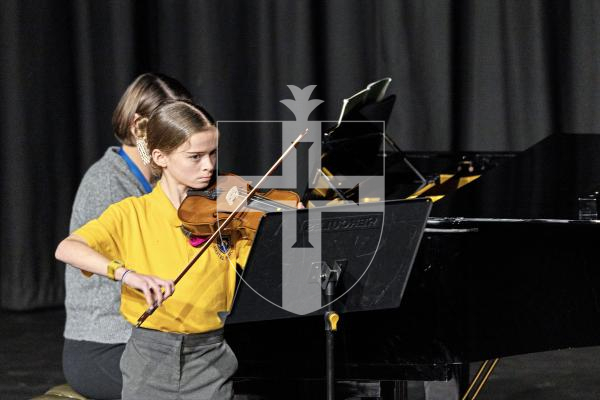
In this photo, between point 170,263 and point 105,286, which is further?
point 105,286

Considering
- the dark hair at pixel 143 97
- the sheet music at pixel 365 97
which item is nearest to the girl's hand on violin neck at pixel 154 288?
the dark hair at pixel 143 97

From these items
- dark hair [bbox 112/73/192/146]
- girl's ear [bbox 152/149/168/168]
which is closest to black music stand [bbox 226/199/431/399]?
girl's ear [bbox 152/149/168/168]

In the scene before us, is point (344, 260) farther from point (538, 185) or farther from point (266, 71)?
point (266, 71)

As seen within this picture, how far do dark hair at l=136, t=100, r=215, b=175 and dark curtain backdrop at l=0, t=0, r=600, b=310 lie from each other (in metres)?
3.12

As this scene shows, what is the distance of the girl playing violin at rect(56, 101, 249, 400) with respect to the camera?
2016mm

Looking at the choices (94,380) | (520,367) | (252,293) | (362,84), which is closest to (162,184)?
(252,293)

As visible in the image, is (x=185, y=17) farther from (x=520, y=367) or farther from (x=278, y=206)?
(x=278, y=206)

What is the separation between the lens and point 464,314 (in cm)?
224

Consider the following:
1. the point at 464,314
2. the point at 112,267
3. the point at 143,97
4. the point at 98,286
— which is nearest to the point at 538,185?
the point at 464,314

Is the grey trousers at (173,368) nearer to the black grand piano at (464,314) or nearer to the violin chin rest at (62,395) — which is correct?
the black grand piano at (464,314)

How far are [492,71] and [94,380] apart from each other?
3205 millimetres

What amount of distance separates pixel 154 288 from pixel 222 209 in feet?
1.07

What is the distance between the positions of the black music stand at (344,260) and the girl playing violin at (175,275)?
0.46 ft

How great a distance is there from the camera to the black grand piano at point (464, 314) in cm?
218
